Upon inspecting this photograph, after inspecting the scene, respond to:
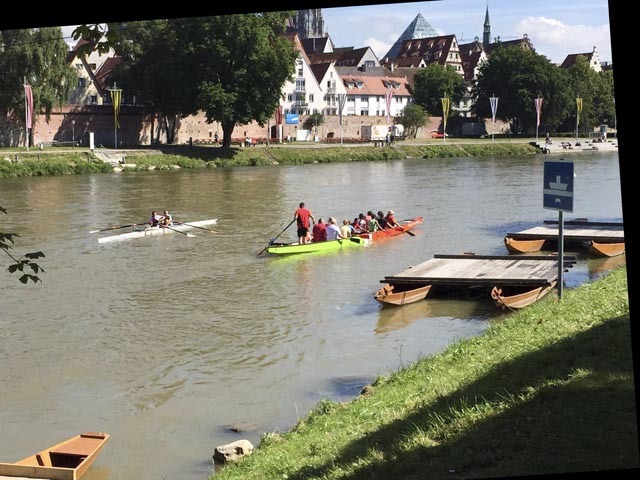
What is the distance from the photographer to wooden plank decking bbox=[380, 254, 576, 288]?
640 inches

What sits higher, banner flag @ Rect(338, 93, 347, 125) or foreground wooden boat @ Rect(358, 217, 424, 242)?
banner flag @ Rect(338, 93, 347, 125)

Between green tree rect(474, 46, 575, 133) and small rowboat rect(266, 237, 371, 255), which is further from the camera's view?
green tree rect(474, 46, 575, 133)

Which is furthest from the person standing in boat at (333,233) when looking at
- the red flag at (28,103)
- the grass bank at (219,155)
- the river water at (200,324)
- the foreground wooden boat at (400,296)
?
the red flag at (28,103)

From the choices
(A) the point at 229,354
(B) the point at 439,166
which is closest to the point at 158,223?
(A) the point at 229,354

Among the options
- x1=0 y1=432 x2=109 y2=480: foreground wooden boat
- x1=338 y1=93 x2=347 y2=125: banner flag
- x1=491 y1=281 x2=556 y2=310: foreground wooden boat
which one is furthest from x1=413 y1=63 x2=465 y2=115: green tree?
x1=0 y1=432 x2=109 y2=480: foreground wooden boat

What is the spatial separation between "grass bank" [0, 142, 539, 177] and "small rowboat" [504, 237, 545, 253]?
1209 inches

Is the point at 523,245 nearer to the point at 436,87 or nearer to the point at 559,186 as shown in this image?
the point at 559,186

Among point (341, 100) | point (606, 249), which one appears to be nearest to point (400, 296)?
point (606, 249)

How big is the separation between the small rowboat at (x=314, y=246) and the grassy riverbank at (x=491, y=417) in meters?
11.8

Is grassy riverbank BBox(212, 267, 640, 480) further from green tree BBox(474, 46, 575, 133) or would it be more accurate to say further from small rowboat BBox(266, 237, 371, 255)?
green tree BBox(474, 46, 575, 133)

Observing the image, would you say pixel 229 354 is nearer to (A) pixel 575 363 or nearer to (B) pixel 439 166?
(A) pixel 575 363

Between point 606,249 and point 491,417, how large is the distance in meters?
16.1

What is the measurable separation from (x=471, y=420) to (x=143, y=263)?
16.4 metres

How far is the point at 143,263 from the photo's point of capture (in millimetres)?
21984
